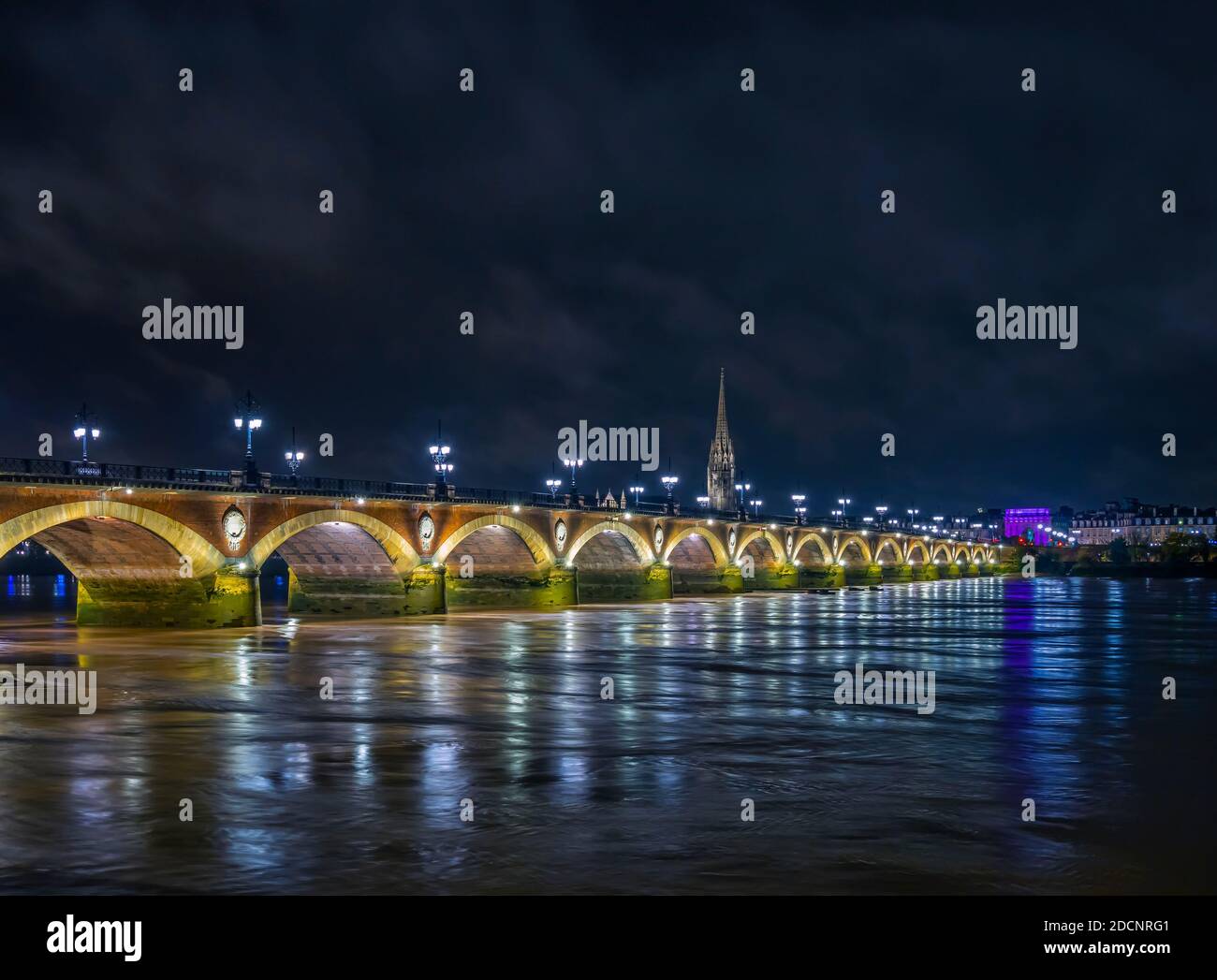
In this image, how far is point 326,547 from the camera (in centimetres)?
6612

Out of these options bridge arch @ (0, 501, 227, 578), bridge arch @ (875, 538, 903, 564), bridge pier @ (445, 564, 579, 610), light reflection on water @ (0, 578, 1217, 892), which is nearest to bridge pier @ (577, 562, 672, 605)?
bridge pier @ (445, 564, 579, 610)

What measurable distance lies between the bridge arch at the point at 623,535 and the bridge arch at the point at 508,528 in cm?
305

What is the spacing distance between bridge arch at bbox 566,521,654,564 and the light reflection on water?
142 ft

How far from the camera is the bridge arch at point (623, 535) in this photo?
276 ft

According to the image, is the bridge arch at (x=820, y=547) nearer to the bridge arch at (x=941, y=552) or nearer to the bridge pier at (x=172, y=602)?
the bridge arch at (x=941, y=552)

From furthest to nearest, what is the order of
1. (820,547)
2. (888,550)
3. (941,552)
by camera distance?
(941,552), (888,550), (820,547)

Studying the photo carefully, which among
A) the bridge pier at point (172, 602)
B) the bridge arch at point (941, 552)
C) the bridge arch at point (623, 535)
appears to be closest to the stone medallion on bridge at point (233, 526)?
the bridge pier at point (172, 602)

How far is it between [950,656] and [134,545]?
1326 inches

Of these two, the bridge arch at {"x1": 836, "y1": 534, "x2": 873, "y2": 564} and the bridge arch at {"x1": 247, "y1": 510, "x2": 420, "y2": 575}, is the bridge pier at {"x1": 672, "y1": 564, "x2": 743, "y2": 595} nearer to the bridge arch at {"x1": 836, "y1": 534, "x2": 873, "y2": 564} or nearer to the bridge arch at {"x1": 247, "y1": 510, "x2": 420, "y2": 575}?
the bridge arch at {"x1": 836, "y1": 534, "x2": 873, "y2": 564}

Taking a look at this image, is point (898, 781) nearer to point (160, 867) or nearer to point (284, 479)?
point (160, 867)

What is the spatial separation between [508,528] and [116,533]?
29.7 metres

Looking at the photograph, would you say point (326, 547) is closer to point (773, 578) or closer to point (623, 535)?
point (623, 535)

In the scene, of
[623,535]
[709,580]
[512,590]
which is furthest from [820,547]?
[512,590]
